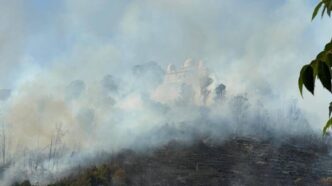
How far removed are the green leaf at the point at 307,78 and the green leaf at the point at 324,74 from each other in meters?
0.04

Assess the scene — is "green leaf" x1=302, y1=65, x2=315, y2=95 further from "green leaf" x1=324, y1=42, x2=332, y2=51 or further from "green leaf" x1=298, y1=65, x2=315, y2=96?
"green leaf" x1=324, y1=42, x2=332, y2=51

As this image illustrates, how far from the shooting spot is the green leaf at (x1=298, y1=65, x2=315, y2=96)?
6.98 ft

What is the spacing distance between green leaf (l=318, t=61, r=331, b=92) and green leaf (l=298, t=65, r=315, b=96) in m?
0.04

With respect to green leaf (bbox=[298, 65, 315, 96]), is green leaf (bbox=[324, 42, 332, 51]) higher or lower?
higher

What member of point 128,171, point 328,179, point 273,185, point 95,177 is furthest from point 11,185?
point 328,179

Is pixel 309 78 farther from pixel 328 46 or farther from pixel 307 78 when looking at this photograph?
pixel 328 46

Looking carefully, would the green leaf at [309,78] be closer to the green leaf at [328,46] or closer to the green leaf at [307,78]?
the green leaf at [307,78]

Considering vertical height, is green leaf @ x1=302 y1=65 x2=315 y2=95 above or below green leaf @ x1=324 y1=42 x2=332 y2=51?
below

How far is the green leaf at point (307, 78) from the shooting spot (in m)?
2.13

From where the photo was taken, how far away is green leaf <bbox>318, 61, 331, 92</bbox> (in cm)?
208

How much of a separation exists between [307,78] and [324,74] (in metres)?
0.07

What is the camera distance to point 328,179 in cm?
19875

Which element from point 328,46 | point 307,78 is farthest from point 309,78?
point 328,46

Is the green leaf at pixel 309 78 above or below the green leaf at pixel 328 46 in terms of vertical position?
below
